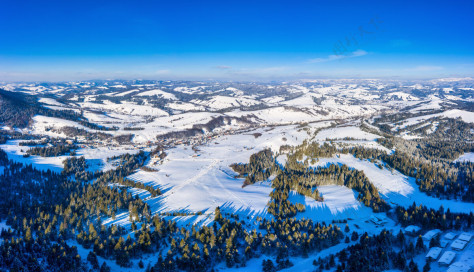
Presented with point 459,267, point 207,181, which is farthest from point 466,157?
point 207,181

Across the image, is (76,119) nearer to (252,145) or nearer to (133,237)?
(252,145)

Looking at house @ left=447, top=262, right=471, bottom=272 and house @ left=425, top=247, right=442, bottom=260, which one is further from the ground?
house @ left=447, top=262, right=471, bottom=272

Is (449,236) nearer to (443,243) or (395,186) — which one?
(443,243)

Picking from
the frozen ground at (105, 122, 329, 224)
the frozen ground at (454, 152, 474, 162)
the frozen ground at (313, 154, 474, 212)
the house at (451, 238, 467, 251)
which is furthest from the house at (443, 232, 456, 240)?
the frozen ground at (454, 152, 474, 162)

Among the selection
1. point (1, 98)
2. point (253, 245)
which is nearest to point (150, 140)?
point (253, 245)

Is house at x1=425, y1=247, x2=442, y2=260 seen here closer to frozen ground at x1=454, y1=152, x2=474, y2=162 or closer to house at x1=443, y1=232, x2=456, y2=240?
house at x1=443, y1=232, x2=456, y2=240

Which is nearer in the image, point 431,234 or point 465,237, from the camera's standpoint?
point 465,237
